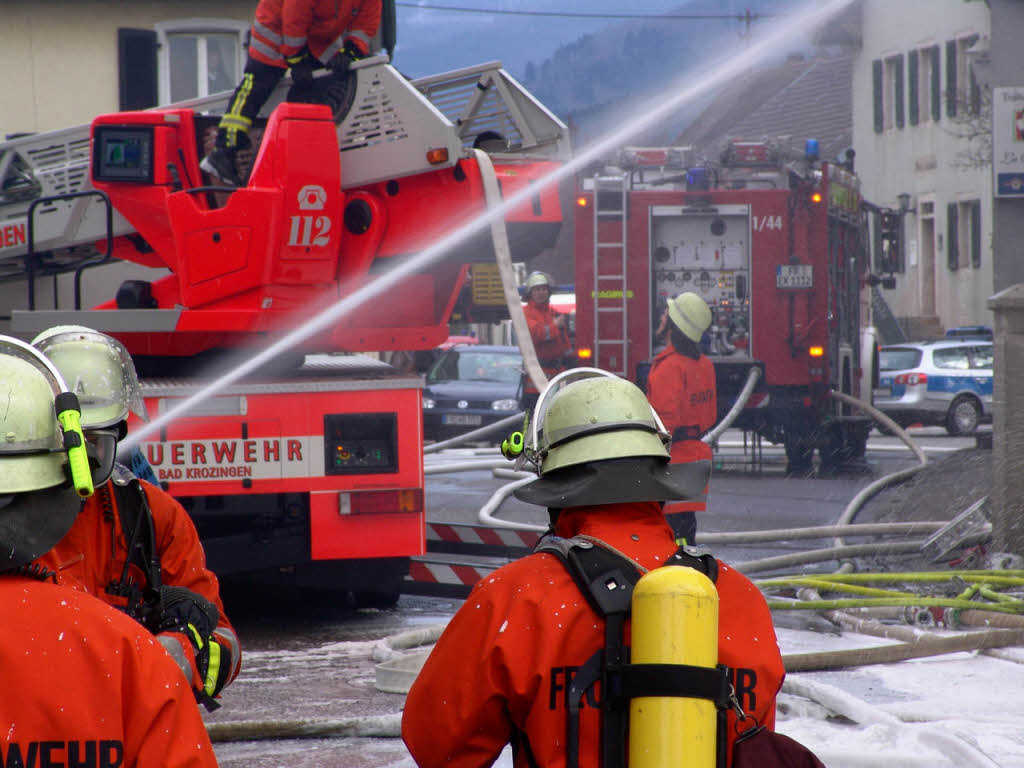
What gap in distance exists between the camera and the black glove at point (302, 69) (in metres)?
6.41

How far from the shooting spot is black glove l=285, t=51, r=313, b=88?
21.0ft

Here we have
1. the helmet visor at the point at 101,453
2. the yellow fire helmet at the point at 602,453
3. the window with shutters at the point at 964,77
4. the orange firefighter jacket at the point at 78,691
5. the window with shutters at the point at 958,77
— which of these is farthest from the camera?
the window with shutters at the point at 958,77

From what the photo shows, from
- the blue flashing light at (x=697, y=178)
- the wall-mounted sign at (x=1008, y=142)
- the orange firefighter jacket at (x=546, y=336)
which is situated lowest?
the orange firefighter jacket at (x=546, y=336)

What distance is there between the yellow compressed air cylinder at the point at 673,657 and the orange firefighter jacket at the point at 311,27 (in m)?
4.57

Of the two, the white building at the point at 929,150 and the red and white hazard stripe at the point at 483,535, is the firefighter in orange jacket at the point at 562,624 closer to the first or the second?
the red and white hazard stripe at the point at 483,535

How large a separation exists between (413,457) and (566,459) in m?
4.23

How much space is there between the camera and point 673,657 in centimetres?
216

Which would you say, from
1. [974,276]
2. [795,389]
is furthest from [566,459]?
[974,276]

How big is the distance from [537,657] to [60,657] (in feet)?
2.43

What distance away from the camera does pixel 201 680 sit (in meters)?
3.29

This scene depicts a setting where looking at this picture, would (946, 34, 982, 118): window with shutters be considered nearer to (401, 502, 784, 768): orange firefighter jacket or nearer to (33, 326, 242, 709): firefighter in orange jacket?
(33, 326, 242, 709): firefighter in orange jacket

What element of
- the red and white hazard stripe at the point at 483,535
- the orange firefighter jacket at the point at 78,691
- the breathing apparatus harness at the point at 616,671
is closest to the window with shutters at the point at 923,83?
the red and white hazard stripe at the point at 483,535

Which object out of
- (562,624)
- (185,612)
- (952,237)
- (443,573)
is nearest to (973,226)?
(952,237)

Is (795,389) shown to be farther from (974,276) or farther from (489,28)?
(974,276)
